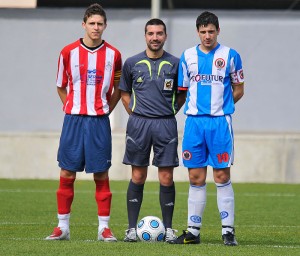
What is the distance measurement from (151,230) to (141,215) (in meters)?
3.04

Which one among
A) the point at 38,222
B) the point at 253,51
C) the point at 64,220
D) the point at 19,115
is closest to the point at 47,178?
the point at 19,115

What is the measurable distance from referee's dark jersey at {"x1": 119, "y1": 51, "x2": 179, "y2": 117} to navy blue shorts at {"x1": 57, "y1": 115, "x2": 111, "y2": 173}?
378 mm

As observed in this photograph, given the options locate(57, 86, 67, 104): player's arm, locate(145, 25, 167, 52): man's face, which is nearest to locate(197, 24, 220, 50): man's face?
locate(145, 25, 167, 52): man's face

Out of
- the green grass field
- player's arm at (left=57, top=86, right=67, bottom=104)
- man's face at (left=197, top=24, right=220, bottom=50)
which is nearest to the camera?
the green grass field

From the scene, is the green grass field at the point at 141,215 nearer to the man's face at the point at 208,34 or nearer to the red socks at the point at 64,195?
the red socks at the point at 64,195

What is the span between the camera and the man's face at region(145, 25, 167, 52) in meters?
9.52

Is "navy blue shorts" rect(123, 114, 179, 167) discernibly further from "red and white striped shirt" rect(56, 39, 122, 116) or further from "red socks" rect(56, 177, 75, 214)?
"red socks" rect(56, 177, 75, 214)

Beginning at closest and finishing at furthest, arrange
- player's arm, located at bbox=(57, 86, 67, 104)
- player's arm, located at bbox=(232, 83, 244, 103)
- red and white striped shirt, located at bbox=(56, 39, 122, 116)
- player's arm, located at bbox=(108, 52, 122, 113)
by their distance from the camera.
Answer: player's arm, located at bbox=(232, 83, 244, 103) < red and white striped shirt, located at bbox=(56, 39, 122, 116) < player's arm, located at bbox=(108, 52, 122, 113) < player's arm, located at bbox=(57, 86, 67, 104)

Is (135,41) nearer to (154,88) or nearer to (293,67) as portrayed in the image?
(293,67)

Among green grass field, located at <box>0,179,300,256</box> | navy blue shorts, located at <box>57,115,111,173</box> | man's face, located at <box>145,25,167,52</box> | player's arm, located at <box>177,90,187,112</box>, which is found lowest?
green grass field, located at <box>0,179,300,256</box>

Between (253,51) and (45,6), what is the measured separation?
4.00 meters

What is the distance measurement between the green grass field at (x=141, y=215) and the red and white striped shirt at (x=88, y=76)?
46.2 inches

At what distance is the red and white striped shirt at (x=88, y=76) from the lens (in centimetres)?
956

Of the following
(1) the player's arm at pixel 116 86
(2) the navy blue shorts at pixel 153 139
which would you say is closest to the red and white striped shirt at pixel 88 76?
(1) the player's arm at pixel 116 86
